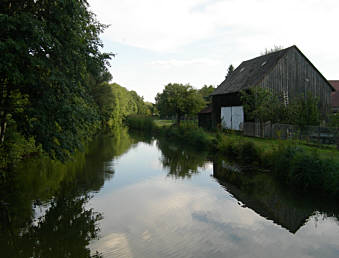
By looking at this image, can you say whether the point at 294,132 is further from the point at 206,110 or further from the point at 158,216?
the point at 206,110

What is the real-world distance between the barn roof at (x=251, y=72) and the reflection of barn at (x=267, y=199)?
1416 cm

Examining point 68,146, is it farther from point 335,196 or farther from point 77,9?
point 335,196

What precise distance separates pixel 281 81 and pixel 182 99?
1329 centimetres

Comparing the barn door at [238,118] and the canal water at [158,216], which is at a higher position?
the barn door at [238,118]

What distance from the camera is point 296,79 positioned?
1041 inches

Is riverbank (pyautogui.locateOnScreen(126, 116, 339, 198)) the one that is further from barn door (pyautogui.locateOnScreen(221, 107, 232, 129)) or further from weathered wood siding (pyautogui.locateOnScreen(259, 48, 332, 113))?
weathered wood siding (pyautogui.locateOnScreen(259, 48, 332, 113))

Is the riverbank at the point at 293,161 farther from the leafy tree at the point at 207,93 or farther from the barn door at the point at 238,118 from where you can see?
the leafy tree at the point at 207,93

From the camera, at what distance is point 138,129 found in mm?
52281

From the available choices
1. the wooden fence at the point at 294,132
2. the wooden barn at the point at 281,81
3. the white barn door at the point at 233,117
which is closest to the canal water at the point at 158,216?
the wooden fence at the point at 294,132

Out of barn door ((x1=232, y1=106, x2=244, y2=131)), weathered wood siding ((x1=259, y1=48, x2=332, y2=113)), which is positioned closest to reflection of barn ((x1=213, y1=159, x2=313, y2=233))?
barn door ((x1=232, y1=106, x2=244, y2=131))

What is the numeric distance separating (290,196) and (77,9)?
364 inches

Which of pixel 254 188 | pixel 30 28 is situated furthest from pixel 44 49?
pixel 254 188

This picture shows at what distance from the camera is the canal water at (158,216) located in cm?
650

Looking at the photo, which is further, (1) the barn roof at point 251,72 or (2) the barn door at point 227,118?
(2) the barn door at point 227,118
